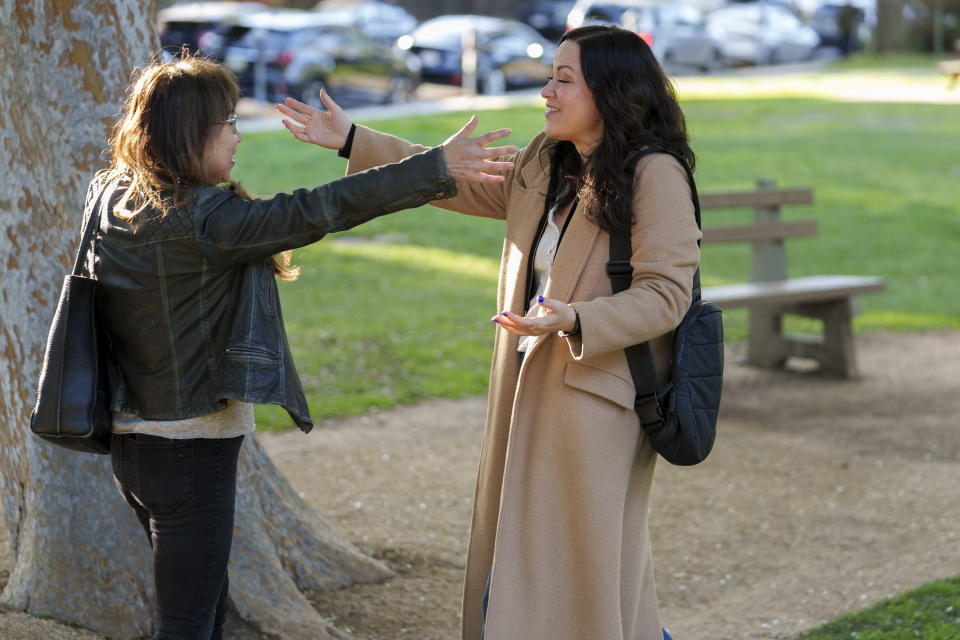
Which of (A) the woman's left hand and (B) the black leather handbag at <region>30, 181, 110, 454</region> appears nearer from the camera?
(B) the black leather handbag at <region>30, 181, 110, 454</region>

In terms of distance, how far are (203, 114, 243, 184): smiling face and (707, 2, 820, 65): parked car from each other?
29.8 meters

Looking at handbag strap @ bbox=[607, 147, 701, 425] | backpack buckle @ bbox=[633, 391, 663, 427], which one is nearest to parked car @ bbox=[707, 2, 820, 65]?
handbag strap @ bbox=[607, 147, 701, 425]

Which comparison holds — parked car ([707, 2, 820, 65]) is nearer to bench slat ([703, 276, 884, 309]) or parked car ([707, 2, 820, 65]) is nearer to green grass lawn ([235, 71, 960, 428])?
green grass lawn ([235, 71, 960, 428])

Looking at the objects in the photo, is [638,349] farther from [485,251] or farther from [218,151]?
[485,251]

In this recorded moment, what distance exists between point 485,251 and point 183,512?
9.05 metres

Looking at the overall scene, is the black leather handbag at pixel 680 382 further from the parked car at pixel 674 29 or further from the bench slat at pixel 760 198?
the parked car at pixel 674 29

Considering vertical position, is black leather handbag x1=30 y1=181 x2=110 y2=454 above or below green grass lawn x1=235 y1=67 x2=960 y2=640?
above

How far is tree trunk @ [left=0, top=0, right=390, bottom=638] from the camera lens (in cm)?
361

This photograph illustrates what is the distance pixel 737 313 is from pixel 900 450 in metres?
3.67

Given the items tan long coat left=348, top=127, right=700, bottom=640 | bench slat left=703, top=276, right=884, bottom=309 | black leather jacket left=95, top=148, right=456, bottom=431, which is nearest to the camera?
black leather jacket left=95, top=148, right=456, bottom=431

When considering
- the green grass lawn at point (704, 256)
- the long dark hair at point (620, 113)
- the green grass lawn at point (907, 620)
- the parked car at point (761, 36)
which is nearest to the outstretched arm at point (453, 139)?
the long dark hair at point (620, 113)

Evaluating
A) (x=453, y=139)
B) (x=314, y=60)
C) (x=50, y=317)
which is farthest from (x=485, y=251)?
(x=314, y=60)

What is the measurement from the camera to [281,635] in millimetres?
3748

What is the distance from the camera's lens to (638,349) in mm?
3084
